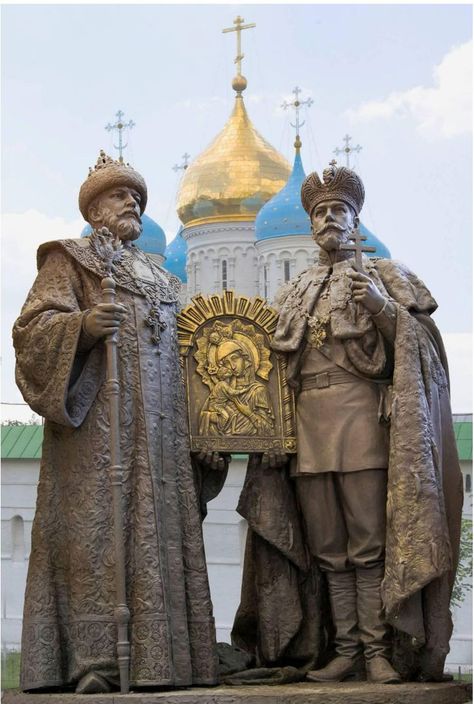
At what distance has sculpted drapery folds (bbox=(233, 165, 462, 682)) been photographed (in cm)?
777

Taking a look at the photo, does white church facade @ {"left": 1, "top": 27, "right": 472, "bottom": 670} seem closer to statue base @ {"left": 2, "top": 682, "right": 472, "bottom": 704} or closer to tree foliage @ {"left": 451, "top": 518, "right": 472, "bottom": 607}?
tree foliage @ {"left": 451, "top": 518, "right": 472, "bottom": 607}

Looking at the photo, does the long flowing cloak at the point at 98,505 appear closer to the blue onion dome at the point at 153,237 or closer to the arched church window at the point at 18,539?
the blue onion dome at the point at 153,237

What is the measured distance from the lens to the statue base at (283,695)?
713 centimetres

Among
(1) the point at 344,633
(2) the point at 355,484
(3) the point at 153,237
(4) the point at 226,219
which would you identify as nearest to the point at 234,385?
(2) the point at 355,484

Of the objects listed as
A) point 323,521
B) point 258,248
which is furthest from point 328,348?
point 258,248

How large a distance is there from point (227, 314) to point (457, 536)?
5.96 ft

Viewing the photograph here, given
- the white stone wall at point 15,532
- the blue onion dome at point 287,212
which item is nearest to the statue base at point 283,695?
the white stone wall at point 15,532

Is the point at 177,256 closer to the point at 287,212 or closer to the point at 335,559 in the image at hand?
the point at 287,212

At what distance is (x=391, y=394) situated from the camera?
802 centimetres

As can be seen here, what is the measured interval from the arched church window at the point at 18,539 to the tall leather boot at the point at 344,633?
2618 cm

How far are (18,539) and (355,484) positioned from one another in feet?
88.6

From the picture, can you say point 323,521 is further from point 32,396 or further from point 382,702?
point 32,396

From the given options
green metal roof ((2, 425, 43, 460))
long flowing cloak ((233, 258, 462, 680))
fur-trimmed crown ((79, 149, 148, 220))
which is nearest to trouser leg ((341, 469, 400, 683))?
long flowing cloak ((233, 258, 462, 680))

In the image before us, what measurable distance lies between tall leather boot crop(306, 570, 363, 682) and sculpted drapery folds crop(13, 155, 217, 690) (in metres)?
0.69
